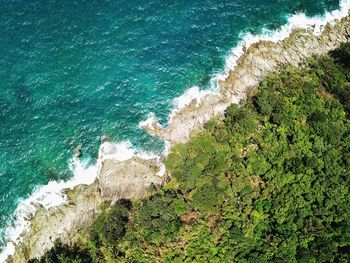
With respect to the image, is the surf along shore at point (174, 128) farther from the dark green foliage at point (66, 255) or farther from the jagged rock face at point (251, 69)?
the dark green foliage at point (66, 255)

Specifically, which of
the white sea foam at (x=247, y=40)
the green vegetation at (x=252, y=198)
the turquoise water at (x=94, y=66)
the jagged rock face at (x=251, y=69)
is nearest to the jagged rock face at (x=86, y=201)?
the green vegetation at (x=252, y=198)

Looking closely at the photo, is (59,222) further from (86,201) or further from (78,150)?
(78,150)

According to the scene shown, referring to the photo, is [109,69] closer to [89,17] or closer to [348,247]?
[89,17]

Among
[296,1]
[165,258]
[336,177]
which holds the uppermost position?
[296,1]

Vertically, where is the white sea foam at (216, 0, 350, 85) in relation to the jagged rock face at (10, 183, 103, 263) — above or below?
above

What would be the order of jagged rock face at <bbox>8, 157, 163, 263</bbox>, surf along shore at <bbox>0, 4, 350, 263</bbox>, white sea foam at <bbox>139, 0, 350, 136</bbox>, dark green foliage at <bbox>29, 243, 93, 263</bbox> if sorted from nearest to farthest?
1. dark green foliage at <bbox>29, 243, 93, 263</bbox>
2. jagged rock face at <bbox>8, 157, 163, 263</bbox>
3. surf along shore at <bbox>0, 4, 350, 263</bbox>
4. white sea foam at <bbox>139, 0, 350, 136</bbox>

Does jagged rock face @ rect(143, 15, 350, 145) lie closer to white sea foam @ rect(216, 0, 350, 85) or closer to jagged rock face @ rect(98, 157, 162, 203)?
white sea foam @ rect(216, 0, 350, 85)

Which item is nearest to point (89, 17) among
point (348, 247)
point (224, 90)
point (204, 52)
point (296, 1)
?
point (204, 52)

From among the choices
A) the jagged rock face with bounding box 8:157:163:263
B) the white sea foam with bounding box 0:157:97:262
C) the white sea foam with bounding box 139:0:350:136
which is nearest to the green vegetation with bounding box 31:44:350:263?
the jagged rock face with bounding box 8:157:163:263
